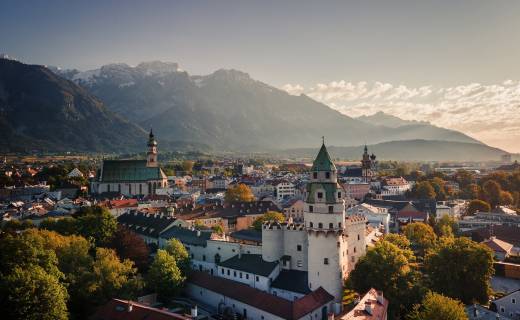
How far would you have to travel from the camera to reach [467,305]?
5175cm

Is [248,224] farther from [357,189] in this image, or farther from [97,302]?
[357,189]

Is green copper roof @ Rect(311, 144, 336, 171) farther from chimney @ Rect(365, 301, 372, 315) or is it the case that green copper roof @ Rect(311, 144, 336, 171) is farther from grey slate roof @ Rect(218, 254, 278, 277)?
chimney @ Rect(365, 301, 372, 315)

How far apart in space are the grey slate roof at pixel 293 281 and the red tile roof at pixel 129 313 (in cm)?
1596

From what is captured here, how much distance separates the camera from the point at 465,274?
52.6m

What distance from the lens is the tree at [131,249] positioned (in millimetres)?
61156

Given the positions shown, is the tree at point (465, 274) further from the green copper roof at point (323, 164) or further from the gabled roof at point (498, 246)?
the gabled roof at point (498, 246)

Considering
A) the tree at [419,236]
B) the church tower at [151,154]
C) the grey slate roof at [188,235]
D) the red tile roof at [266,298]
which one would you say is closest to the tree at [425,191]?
the tree at [419,236]

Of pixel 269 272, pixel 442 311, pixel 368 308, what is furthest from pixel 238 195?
pixel 442 311

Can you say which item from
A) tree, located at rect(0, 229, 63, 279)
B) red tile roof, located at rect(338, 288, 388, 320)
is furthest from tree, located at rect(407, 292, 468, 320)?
tree, located at rect(0, 229, 63, 279)

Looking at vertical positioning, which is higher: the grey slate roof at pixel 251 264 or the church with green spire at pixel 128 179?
the church with green spire at pixel 128 179

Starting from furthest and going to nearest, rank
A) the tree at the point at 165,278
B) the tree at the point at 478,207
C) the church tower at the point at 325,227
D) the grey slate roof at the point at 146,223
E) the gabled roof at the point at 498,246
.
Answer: the tree at the point at 478,207 → the grey slate roof at the point at 146,223 → the gabled roof at the point at 498,246 → the tree at the point at 165,278 → the church tower at the point at 325,227

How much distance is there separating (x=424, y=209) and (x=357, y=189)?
46471 millimetres

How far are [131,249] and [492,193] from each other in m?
113

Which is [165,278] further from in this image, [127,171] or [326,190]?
[127,171]
